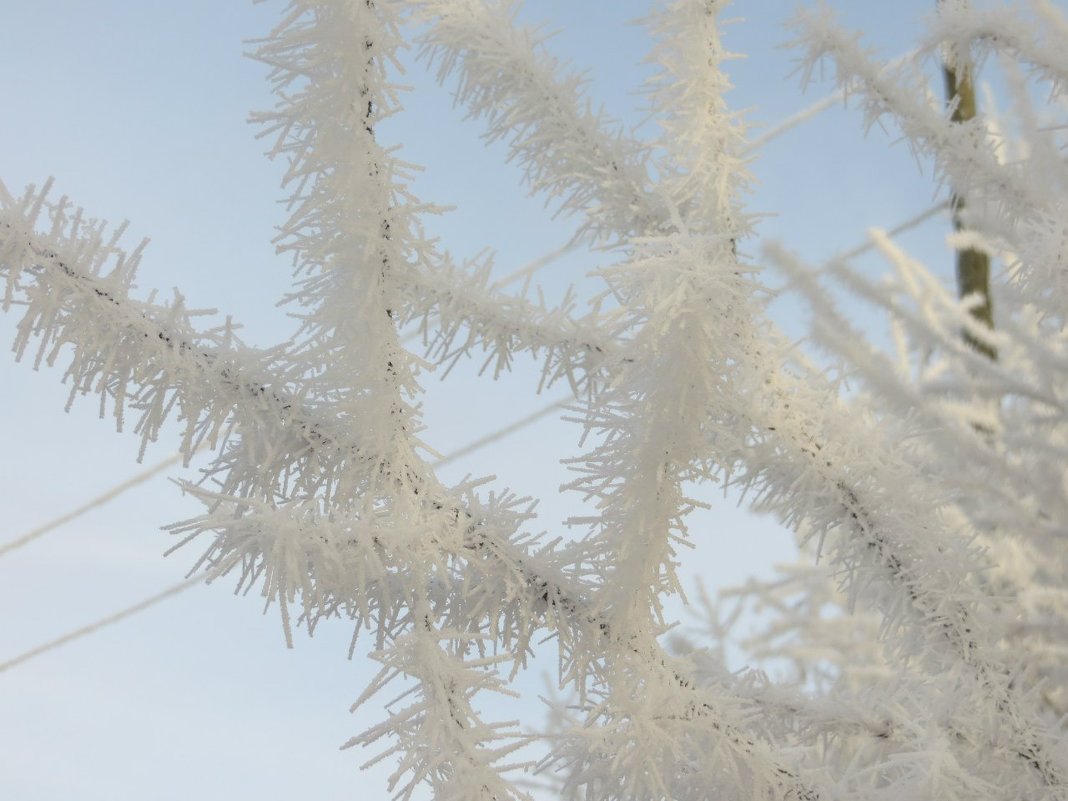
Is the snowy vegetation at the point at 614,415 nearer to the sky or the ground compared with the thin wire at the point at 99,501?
nearer to the ground

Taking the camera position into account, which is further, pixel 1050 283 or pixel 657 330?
pixel 1050 283

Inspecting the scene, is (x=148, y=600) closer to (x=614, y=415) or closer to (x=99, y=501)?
(x=99, y=501)

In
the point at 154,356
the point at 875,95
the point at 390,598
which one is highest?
the point at 875,95

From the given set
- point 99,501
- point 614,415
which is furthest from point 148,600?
point 614,415

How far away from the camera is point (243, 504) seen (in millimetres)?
Answer: 401

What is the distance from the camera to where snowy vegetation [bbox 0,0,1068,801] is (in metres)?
0.38

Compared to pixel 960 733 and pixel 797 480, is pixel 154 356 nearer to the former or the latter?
pixel 797 480

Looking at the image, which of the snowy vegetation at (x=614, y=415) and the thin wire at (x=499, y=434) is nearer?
the snowy vegetation at (x=614, y=415)

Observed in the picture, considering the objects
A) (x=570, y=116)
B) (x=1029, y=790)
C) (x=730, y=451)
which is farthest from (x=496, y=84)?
(x=1029, y=790)

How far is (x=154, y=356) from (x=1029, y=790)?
0.55 meters

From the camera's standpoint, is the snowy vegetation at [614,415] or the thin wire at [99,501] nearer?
the snowy vegetation at [614,415]

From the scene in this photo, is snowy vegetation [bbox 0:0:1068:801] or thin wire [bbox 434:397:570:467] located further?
thin wire [bbox 434:397:570:467]

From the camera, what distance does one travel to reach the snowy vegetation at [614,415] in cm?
38

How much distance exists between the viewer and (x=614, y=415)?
395 millimetres
